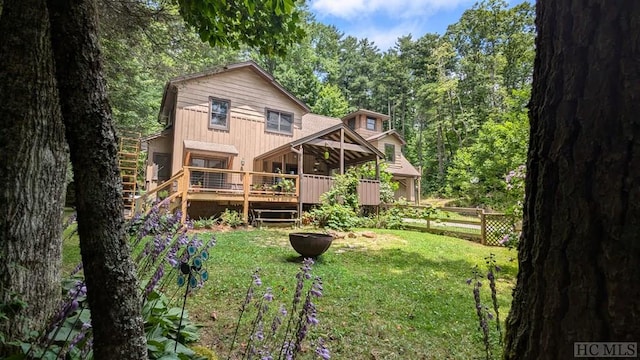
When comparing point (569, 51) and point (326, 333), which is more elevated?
point (569, 51)

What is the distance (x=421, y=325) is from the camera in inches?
136

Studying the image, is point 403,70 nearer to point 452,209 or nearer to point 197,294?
point 452,209

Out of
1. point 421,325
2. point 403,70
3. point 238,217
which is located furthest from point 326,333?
point 403,70

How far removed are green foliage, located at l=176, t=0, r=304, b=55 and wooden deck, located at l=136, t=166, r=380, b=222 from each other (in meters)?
6.97

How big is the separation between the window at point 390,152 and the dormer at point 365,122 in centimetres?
146

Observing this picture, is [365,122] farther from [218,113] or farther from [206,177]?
[206,177]

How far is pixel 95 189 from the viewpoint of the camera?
113 cm

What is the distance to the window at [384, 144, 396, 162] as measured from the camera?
925 inches

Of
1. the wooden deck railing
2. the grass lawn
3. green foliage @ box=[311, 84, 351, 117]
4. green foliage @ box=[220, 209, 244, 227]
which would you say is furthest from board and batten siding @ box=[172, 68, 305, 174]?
green foliage @ box=[311, 84, 351, 117]

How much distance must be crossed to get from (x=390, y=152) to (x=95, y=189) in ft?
77.7

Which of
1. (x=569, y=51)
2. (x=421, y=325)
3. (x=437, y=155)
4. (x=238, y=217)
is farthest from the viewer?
(x=437, y=155)

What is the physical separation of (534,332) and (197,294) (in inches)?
158

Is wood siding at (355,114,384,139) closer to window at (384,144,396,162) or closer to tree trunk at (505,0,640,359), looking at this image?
window at (384,144,396,162)

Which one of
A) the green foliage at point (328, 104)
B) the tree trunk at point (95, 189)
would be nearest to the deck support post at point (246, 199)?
the tree trunk at point (95, 189)
